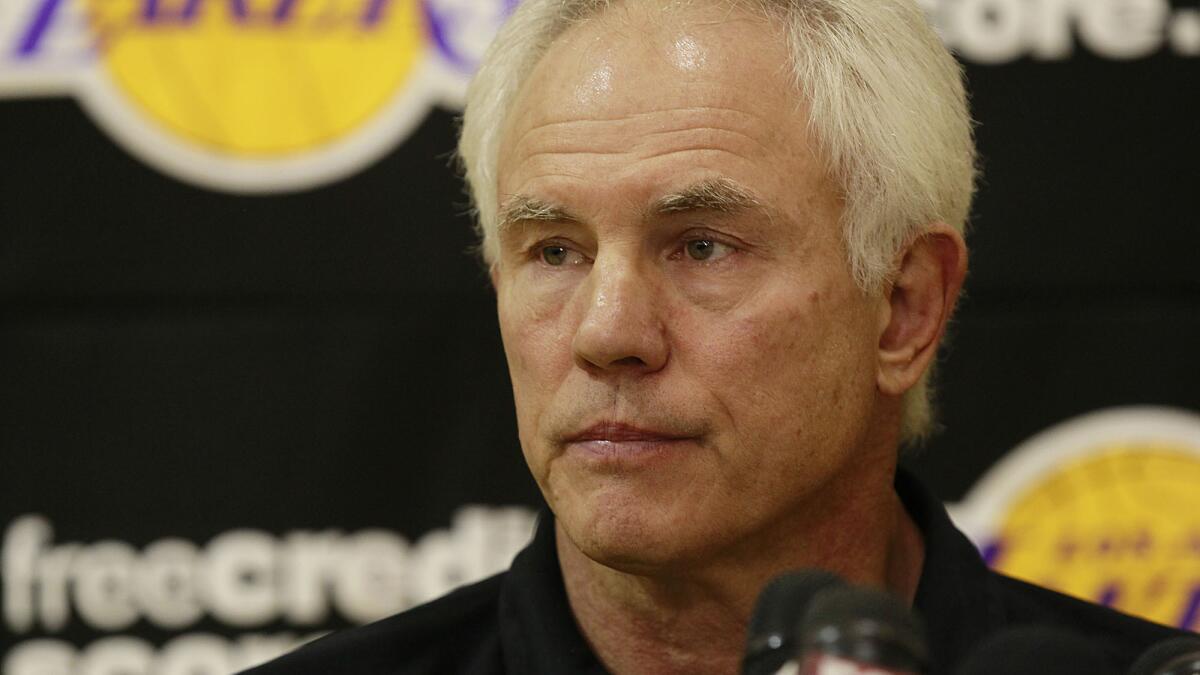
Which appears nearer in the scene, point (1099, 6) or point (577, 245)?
point (577, 245)

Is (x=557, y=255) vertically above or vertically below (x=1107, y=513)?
above

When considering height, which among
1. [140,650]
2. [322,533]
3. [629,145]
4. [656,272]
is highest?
[629,145]

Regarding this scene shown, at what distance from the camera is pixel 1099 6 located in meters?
2.64

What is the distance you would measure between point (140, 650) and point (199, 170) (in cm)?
91

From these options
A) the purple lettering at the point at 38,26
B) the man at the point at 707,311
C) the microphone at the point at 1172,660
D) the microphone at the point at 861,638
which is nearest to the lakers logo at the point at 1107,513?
the man at the point at 707,311

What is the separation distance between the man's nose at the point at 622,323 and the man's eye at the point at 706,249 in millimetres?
64

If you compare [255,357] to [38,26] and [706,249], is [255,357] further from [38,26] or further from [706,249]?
[706,249]

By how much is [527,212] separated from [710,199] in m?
0.22

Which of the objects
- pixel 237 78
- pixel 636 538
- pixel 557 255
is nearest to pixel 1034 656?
pixel 636 538

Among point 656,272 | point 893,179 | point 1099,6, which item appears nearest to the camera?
point 656,272

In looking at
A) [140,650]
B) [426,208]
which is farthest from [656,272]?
[140,650]

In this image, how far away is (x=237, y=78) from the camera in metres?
2.75

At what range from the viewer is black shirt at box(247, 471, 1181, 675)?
1.83 m

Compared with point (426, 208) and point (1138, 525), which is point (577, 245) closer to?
point (426, 208)
